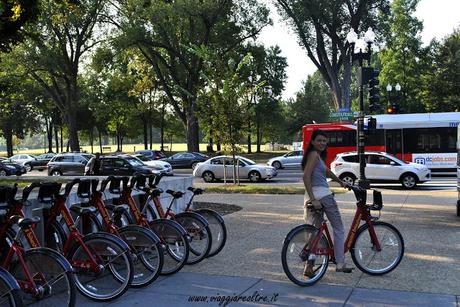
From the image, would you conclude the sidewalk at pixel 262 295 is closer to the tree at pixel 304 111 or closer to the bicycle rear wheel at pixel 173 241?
the bicycle rear wheel at pixel 173 241

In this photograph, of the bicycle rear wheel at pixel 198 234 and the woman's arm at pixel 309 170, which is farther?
the bicycle rear wheel at pixel 198 234

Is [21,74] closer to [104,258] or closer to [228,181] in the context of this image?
[228,181]

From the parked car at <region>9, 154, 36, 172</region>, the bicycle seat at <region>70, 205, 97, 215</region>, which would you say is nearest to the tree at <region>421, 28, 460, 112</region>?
the parked car at <region>9, 154, 36, 172</region>

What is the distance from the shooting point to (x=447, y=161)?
84.4 feet

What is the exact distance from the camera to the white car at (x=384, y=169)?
2112 cm

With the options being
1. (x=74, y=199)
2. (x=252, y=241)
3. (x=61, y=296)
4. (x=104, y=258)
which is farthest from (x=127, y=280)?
(x=252, y=241)

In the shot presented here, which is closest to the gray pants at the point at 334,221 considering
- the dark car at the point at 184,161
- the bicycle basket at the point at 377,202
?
the bicycle basket at the point at 377,202

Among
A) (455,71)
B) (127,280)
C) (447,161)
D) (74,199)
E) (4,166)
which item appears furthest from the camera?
(455,71)

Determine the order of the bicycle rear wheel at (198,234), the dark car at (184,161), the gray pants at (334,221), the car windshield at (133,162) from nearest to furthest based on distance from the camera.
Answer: the gray pants at (334,221) → the bicycle rear wheel at (198,234) → the car windshield at (133,162) → the dark car at (184,161)

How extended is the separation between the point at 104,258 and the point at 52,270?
0.88 metres

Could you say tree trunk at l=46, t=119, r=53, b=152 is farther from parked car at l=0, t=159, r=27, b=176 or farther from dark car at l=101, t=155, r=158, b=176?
dark car at l=101, t=155, r=158, b=176

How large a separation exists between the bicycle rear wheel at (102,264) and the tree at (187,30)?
31.9m

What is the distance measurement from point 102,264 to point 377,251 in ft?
10.8

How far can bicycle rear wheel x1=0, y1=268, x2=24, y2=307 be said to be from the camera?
427 centimetres
